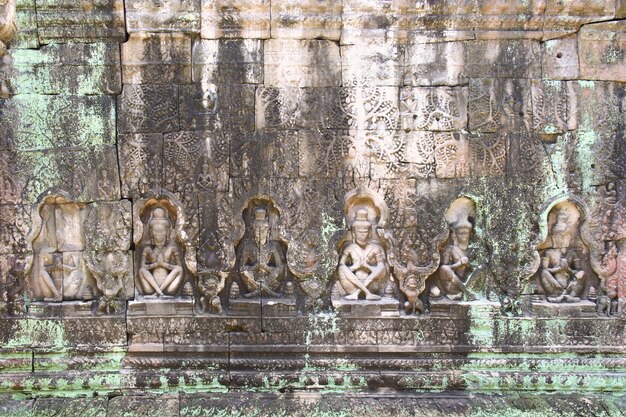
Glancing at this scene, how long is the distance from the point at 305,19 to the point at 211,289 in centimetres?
242

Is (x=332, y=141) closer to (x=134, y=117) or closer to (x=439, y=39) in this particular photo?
(x=439, y=39)

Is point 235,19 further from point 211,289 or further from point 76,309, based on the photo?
point 76,309

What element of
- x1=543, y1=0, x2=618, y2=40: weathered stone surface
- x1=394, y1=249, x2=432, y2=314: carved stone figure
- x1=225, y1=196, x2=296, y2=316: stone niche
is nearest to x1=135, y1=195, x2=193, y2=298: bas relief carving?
x1=225, y1=196, x2=296, y2=316: stone niche

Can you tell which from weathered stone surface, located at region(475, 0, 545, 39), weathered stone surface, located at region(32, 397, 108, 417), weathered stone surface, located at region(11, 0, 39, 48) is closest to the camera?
weathered stone surface, located at region(32, 397, 108, 417)

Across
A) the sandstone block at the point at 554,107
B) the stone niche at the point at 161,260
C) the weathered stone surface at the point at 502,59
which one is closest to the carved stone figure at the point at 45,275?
the stone niche at the point at 161,260

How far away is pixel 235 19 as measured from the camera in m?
5.08

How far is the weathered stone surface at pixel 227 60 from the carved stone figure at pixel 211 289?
5.45ft

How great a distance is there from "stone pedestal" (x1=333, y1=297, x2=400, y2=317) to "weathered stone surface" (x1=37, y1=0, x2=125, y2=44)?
9.70 ft

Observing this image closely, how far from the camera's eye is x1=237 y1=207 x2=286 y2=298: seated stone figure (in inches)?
203

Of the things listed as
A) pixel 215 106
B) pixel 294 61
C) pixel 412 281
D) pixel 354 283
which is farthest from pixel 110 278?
pixel 412 281

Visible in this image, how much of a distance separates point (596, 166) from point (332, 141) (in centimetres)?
231

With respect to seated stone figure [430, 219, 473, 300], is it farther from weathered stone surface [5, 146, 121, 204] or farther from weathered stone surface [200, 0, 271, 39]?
weathered stone surface [5, 146, 121, 204]

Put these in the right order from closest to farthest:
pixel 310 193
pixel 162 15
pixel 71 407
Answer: pixel 71 407
pixel 162 15
pixel 310 193

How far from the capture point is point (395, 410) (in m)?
4.91
